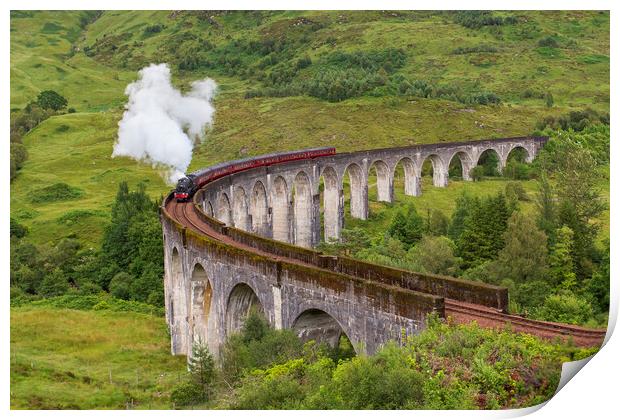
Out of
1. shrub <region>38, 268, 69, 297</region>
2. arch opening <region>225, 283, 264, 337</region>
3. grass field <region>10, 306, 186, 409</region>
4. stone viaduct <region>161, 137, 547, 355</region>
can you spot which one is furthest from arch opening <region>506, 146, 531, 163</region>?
arch opening <region>225, 283, 264, 337</region>

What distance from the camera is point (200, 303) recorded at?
3803 cm

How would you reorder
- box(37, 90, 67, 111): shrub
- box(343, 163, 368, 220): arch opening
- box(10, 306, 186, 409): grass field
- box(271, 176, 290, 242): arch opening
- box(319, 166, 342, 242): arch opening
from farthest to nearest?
box(37, 90, 67, 111): shrub
box(343, 163, 368, 220): arch opening
box(319, 166, 342, 242): arch opening
box(271, 176, 290, 242): arch opening
box(10, 306, 186, 409): grass field

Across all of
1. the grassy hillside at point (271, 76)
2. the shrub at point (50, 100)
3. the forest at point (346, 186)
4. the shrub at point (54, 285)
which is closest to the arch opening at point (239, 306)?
the forest at point (346, 186)

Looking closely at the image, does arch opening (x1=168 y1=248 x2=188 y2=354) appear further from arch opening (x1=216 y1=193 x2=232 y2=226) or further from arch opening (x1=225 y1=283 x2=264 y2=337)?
arch opening (x1=216 y1=193 x2=232 y2=226)

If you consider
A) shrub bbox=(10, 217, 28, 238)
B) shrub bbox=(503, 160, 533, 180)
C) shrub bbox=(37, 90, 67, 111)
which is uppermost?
shrub bbox=(37, 90, 67, 111)

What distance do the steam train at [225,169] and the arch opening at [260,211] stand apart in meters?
1.93

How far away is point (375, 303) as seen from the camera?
2489cm

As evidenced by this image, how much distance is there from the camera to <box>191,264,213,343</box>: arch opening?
37.6 metres

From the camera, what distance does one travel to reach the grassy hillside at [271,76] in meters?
94.2

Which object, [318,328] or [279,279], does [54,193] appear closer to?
[279,279]

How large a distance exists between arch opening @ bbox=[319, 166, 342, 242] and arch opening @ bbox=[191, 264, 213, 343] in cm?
3475

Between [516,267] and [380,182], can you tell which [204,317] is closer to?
[516,267]

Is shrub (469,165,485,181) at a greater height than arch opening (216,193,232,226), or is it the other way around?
shrub (469,165,485,181)

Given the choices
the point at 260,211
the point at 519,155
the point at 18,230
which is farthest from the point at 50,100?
the point at 260,211
